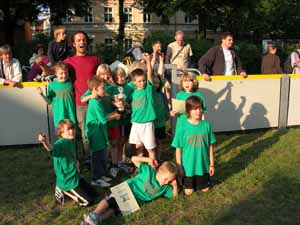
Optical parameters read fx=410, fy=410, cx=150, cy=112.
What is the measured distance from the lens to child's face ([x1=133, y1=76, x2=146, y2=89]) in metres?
5.41

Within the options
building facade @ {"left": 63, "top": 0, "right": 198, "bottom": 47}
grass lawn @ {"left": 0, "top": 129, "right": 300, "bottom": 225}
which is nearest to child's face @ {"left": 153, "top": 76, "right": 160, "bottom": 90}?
grass lawn @ {"left": 0, "top": 129, "right": 300, "bottom": 225}

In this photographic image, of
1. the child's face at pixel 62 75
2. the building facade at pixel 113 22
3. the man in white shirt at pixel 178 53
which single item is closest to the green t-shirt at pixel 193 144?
the child's face at pixel 62 75

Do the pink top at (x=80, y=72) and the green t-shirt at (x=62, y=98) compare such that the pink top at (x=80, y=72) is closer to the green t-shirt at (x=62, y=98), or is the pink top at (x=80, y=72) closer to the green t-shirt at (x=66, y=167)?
the green t-shirt at (x=62, y=98)

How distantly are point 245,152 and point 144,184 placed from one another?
2.61 m

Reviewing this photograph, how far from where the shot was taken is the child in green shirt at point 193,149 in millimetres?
4961

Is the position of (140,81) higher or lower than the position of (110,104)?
higher

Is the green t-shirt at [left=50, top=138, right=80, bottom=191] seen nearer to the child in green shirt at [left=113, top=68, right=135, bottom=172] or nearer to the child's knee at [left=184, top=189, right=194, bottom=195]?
the child in green shirt at [left=113, top=68, right=135, bottom=172]

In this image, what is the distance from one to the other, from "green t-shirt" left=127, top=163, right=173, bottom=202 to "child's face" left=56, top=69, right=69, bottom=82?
1.70 m

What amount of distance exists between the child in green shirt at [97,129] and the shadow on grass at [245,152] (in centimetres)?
156

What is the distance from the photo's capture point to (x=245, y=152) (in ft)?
21.9

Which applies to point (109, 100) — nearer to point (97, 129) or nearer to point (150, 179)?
point (97, 129)

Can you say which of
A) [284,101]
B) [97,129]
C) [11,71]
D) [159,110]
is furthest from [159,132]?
[284,101]

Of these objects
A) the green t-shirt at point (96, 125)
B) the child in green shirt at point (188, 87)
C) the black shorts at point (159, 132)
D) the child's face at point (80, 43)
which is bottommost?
the black shorts at point (159, 132)

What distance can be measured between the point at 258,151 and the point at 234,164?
0.80 meters
